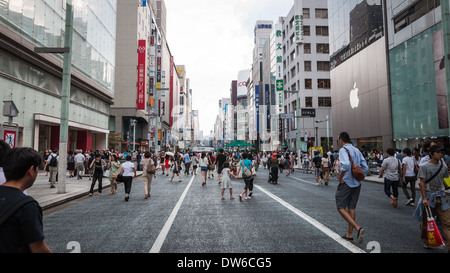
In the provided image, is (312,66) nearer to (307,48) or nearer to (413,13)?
(307,48)

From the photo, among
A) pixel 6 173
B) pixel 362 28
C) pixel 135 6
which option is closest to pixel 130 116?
pixel 135 6

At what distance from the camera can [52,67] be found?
2225cm

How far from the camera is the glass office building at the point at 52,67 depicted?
1783cm

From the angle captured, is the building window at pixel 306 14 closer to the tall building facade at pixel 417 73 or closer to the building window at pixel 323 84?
the building window at pixel 323 84

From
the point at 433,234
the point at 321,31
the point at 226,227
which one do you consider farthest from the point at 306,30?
the point at 433,234

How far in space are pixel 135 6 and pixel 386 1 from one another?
1752 inches

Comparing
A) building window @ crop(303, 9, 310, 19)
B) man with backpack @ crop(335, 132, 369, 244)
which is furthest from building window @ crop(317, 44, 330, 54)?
man with backpack @ crop(335, 132, 369, 244)

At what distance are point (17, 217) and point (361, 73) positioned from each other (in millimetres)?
37099

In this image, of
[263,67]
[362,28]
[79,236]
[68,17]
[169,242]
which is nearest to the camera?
[169,242]

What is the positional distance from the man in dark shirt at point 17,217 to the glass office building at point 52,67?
18.8m

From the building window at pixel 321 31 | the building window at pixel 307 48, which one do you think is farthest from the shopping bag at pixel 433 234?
the building window at pixel 321 31

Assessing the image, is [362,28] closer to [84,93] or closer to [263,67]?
[84,93]

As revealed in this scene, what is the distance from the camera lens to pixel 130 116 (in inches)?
2122
